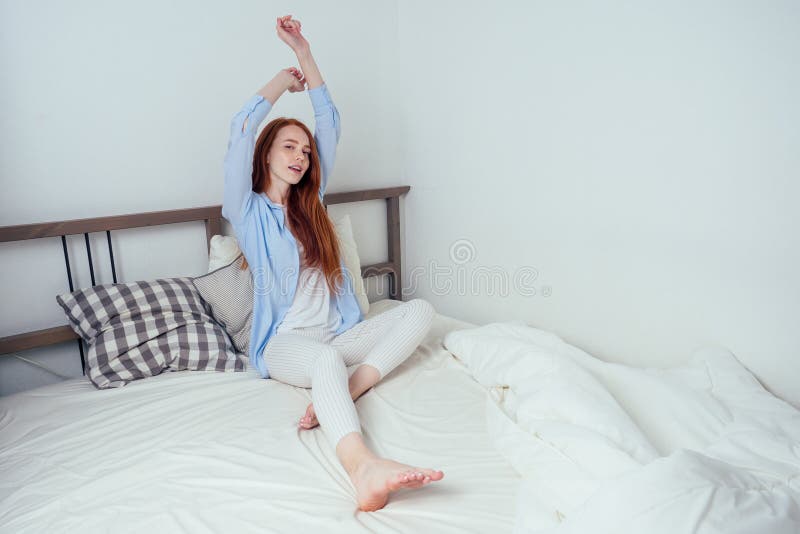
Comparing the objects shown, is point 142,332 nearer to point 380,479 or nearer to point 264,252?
point 264,252

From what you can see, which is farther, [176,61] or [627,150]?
[176,61]

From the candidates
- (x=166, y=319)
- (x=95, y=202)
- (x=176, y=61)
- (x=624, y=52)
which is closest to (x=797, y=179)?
(x=624, y=52)

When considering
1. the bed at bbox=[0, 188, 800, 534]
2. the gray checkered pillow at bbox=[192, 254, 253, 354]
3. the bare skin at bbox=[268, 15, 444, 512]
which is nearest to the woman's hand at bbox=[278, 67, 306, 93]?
the bare skin at bbox=[268, 15, 444, 512]

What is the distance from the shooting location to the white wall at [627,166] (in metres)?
1.33

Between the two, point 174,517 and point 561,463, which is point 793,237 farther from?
point 174,517

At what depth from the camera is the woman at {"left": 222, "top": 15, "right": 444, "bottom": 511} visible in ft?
5.08

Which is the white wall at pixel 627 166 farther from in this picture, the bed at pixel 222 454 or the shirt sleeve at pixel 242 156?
the shirt sleeve at pixel 242 156

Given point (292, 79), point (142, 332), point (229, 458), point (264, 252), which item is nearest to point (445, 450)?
point (229, 458)

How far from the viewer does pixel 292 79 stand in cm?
174

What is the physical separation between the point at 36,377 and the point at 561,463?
1.55 metres

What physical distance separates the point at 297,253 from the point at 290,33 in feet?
2.15

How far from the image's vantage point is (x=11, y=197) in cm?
159

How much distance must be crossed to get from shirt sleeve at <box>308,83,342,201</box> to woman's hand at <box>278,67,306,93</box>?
0.05m

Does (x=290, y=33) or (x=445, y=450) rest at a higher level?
(x=290, y=33)
